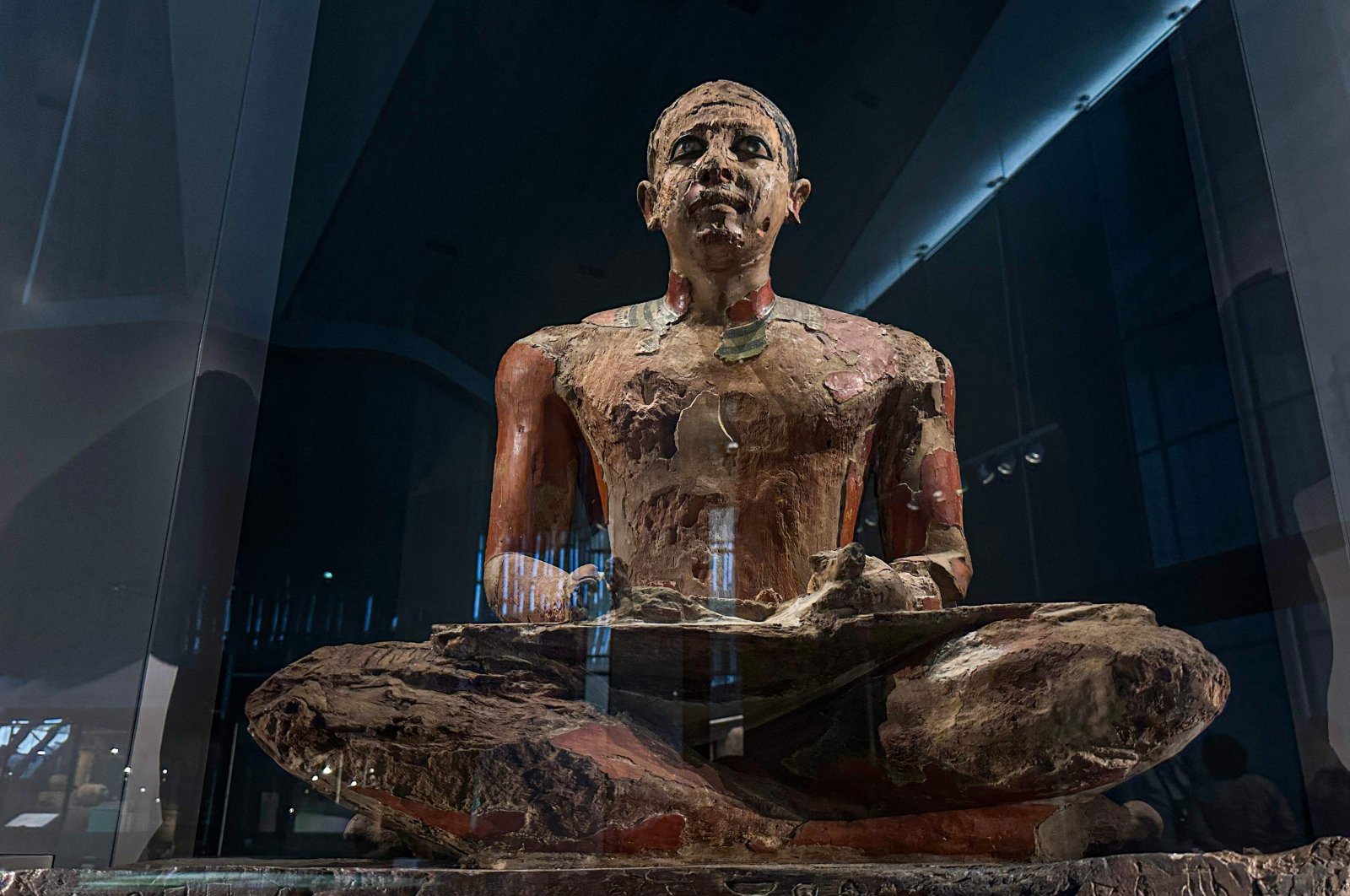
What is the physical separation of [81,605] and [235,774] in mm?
586

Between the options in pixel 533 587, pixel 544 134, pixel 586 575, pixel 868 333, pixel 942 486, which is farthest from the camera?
pixel 544 134

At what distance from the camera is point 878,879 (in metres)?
1.46

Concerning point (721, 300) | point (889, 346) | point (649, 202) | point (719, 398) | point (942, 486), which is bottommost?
point (942, 486)

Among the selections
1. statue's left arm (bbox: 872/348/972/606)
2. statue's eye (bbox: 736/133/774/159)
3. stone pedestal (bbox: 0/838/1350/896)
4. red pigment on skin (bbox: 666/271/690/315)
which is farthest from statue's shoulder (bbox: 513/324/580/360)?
stone pedestal (bbox: 0/838/1350/896)

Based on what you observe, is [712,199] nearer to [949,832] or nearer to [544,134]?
[544,134]

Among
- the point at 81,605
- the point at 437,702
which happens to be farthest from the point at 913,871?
the point at 81,605

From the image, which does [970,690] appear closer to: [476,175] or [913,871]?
[913,871]

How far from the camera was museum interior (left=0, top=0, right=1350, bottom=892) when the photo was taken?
8.52 ft

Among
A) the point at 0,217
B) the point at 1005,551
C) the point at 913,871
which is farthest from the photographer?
the point at 1005,551

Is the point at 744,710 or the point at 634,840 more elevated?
the point at 744,710

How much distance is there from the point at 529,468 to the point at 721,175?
87 centimetres

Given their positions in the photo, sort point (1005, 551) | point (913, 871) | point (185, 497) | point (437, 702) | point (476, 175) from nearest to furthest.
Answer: point (913, 871)
point (437, 702)
point (185, 497)
point (1005, 551)
point (476, 175)

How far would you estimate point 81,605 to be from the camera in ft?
8.55

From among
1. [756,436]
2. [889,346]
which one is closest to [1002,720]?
[756,436]
